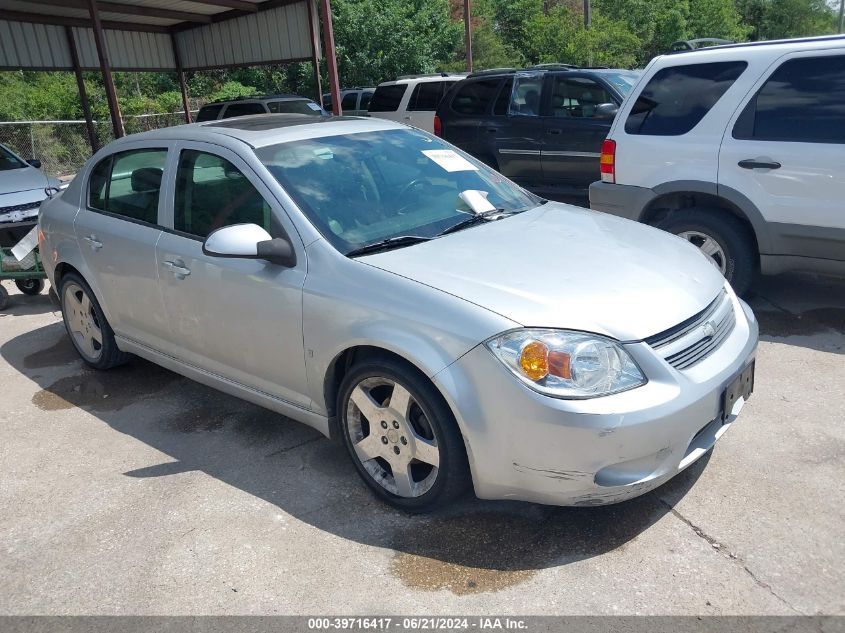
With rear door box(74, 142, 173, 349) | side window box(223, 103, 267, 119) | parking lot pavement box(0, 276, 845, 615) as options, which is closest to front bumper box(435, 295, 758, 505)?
parking lot pavement box(0, 276, 845, 615)

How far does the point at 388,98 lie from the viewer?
43.2ft

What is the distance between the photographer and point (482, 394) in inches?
109

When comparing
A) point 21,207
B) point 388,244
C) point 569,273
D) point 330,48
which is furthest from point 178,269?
point 330,48

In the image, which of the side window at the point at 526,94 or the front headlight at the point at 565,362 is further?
the side window at the point at 526,94

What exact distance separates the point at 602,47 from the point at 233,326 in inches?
900

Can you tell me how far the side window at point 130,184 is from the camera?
14.1ft

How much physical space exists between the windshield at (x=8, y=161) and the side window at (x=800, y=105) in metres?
7.89

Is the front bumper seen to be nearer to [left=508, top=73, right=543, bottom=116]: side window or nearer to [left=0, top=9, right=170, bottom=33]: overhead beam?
[left=508, top=73, right=543, bottom=116]: side window

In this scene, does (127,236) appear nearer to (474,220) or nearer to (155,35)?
(474,220)

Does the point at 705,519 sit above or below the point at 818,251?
below

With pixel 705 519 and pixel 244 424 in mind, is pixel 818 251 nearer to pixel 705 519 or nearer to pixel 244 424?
pixel 705 519

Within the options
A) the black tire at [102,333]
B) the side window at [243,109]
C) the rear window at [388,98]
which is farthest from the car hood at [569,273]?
the side window at [243,109]

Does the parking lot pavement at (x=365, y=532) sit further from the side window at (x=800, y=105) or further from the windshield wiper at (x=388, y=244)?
the side window at (x=800, y=105)

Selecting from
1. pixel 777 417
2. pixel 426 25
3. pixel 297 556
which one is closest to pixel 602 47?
pixel 426 25
